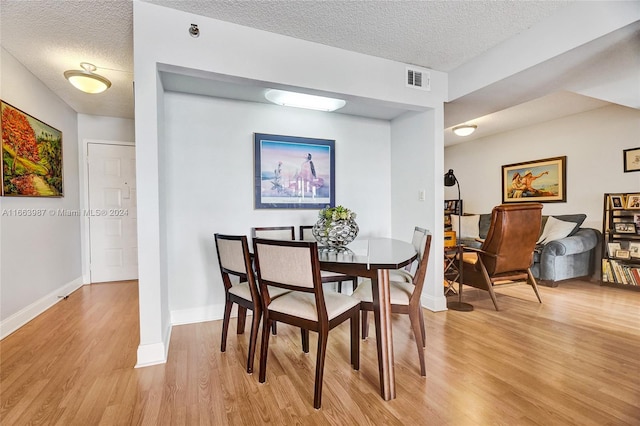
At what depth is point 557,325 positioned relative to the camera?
8.58 feet

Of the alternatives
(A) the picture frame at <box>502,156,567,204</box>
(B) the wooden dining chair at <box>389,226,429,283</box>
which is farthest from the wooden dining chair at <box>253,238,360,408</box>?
(A) the picture frame at <box>502,156,567,204</box>

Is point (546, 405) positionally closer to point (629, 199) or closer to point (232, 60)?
point (232, 60)

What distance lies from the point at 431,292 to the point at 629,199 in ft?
9.43

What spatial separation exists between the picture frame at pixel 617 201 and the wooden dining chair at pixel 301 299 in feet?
13.2

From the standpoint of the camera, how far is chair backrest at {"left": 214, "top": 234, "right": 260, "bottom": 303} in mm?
1941

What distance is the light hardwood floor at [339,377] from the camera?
1.50 meters

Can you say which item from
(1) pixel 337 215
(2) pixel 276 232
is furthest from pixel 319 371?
(2) pixel 276 232

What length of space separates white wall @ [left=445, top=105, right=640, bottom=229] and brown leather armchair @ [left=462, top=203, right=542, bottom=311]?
6.19ft

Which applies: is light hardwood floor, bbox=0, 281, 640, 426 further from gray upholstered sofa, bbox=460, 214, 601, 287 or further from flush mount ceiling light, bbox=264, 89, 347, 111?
flush mount ceiling light, bbox=264, 89, 347, 111

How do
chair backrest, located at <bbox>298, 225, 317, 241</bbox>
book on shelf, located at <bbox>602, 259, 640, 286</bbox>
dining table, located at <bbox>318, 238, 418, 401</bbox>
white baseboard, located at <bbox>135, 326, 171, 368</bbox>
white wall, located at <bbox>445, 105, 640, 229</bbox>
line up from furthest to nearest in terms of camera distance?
white wall, located at <bbox>445, 105, 640, 229</bbox> → book on shelf, located at <bbox>602, 259, 640, 286</bbox> → chair backrest, located at <bbox>298, 225, 317, 241</bbox> → white baseboard, located at <bbox>135, 326, 171, 368</bbox> → dining table, located at <bbox>318, 238, 418, 401</bbox>

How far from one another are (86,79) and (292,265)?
2544 mm

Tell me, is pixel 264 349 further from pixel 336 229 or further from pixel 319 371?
pixel 336 229

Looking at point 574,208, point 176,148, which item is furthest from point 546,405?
point 574,208

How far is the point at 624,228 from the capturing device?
3.73 meters
